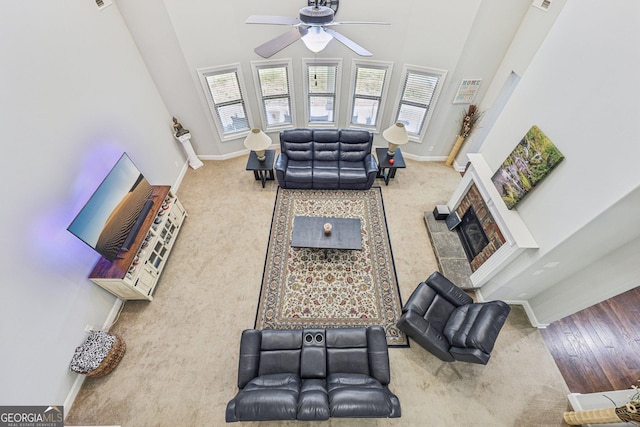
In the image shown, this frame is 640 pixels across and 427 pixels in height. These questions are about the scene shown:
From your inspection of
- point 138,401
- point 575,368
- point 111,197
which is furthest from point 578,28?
point 138,401

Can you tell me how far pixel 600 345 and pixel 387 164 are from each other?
4192 mm

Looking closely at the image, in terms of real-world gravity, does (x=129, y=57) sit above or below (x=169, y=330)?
above

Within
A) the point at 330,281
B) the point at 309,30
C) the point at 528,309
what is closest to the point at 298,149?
the point at 330,281

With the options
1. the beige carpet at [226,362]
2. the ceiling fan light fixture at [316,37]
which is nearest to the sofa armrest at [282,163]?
the beige carpet at [226,362]

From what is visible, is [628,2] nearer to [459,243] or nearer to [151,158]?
[459,243]

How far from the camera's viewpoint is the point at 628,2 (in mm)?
2314

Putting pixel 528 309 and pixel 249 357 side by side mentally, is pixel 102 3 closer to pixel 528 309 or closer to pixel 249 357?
pixel 249 357

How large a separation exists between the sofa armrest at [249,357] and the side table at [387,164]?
13.0 ft

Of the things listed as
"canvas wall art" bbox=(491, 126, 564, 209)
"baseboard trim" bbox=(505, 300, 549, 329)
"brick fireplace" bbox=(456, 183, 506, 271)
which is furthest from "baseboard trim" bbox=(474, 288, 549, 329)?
"canvas wall art" bbox=(491, 126, 564, 209)

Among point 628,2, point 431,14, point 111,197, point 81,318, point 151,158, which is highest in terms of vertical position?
point 628,2

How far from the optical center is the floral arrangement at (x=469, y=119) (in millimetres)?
5438

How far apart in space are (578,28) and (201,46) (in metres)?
5.22

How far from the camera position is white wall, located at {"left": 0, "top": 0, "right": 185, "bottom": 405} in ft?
8.80

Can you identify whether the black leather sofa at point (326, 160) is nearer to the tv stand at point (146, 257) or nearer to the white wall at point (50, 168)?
the tv stand at point (146, 257)
